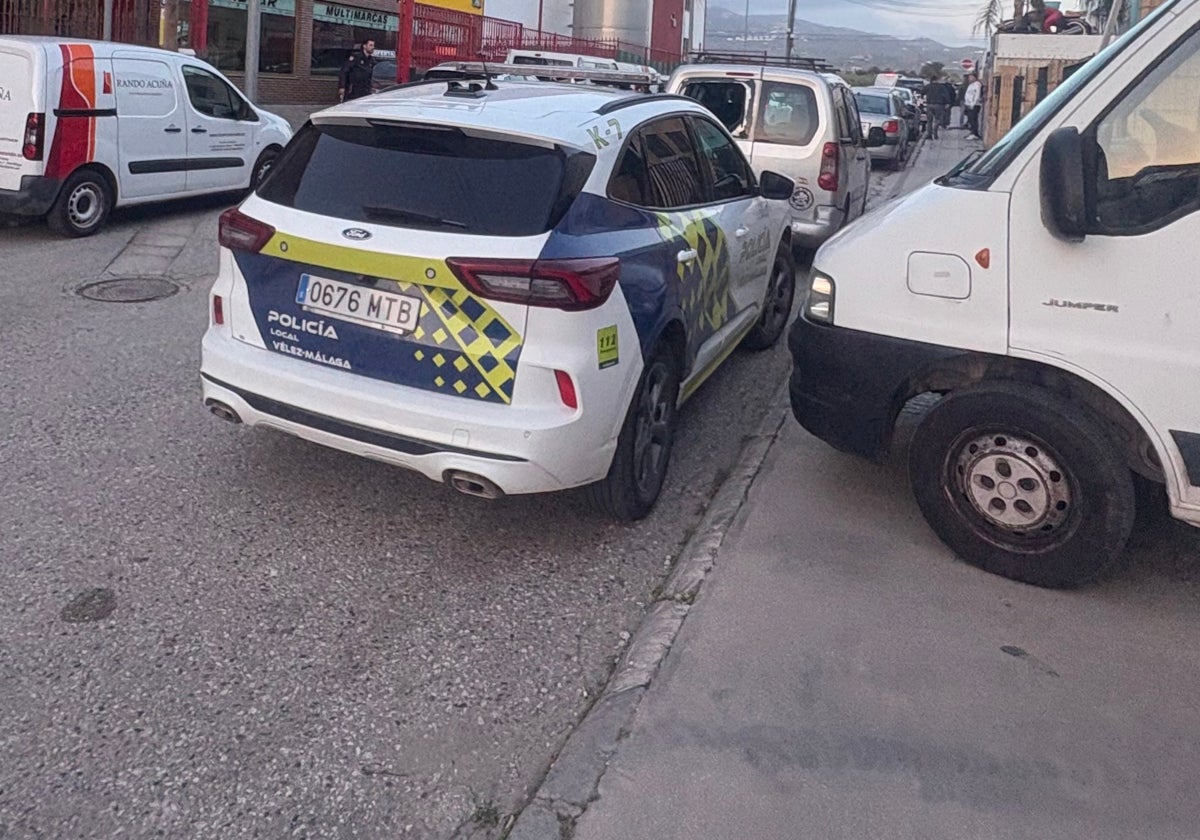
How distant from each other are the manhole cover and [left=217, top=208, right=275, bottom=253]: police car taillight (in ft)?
13.1

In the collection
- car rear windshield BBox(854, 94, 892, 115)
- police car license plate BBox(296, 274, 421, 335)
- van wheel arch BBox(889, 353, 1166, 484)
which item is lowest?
→ van wheel arch BBox(889, 353, 1166, 484)

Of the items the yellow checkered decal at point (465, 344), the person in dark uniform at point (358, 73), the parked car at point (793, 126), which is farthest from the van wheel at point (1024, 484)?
the person in dark uniform at point (358, 73)

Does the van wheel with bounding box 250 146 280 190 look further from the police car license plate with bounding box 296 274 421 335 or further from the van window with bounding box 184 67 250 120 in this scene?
the police car license plate with bounding box 296 274 421 335

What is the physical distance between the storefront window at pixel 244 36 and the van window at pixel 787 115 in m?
13.5

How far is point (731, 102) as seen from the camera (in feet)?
34.4

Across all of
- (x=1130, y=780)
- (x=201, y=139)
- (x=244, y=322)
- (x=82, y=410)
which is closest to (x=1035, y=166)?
(x=1130, y=780)

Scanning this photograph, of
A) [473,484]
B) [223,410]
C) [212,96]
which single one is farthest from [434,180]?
[212,96]

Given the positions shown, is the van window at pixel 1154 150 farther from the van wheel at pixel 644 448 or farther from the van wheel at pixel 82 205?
the van wheel at pixel 82 205

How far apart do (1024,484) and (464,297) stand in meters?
2.19

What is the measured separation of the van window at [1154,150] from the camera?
397 centimetres

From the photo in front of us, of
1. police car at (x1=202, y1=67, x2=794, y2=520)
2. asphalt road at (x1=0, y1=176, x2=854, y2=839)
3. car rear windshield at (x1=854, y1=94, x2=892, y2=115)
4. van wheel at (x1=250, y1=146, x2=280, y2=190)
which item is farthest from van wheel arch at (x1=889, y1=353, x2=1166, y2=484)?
car rear windshield at (x1=854, y1=94, x2=892, y2=115)

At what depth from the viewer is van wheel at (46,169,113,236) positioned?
31.9ft

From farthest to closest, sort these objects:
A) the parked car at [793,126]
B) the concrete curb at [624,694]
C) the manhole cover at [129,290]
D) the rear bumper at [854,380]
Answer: the parked car at [793,126], the manhole cover at [129,290], the rear bumper at [854,380], the concrete curb at [624,694]

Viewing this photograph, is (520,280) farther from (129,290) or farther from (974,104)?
(974,104)
